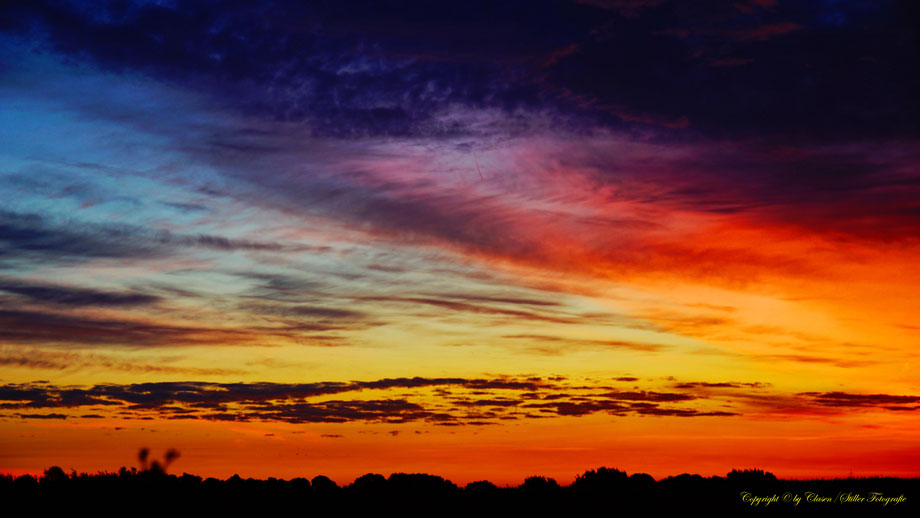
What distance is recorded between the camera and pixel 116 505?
2761cm

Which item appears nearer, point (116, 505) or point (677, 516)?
point (116, 505)


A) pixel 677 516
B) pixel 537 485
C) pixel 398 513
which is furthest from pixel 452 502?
pixel 677 516

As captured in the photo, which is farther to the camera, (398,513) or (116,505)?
(398,513)

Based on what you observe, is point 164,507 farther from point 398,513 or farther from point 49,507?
point 398,513

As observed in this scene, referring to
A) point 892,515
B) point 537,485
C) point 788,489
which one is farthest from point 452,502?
point 892,515

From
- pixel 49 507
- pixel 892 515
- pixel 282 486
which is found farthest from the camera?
pixel 282 486

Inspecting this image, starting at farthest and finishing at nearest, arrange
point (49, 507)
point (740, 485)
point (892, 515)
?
point (740, 485)
point (892, 515)
point (49, 507)

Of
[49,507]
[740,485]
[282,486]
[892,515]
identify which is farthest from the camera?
[740,485]

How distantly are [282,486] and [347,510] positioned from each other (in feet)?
10.9

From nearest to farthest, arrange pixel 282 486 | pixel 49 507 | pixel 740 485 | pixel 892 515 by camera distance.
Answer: pixel 49 507, pixel 892 515, pixel 282 486, pixel 740 485

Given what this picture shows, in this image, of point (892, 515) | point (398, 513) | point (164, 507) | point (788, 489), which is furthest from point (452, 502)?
point (892, 515)

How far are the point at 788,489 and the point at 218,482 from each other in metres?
22.0

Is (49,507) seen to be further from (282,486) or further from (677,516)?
(677,516)

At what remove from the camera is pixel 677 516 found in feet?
98.3
